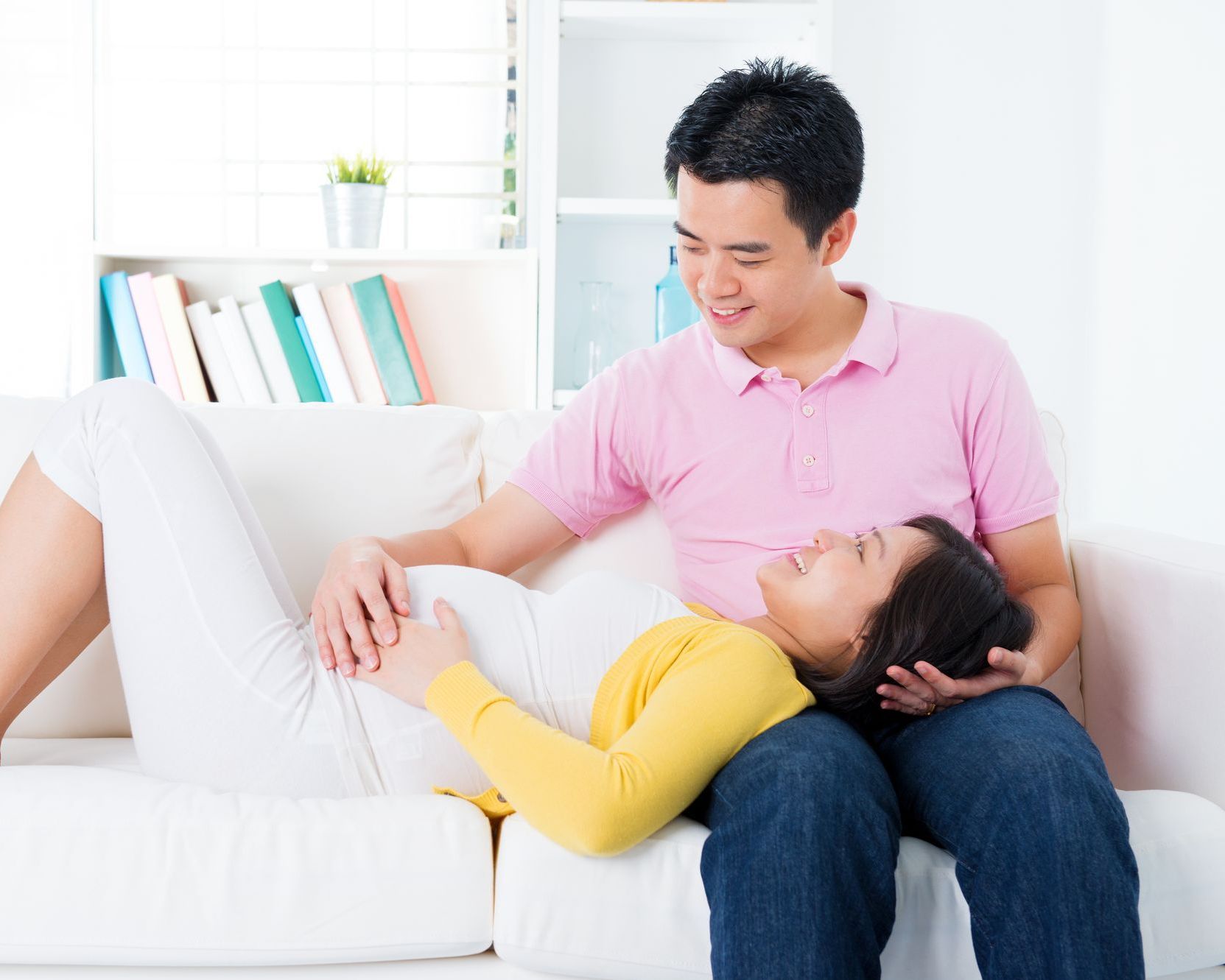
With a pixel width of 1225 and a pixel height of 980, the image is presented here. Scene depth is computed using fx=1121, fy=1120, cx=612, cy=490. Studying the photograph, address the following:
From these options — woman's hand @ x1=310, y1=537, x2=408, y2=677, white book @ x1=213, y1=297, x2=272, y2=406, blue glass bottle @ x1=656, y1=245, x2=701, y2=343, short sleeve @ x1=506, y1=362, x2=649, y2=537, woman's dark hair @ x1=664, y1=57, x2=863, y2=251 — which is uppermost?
woman's dark hair @ x1=664, y1=57, x2=863, y2=251

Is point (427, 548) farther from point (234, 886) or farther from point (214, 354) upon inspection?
point (214, 354)

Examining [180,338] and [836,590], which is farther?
[180,338]

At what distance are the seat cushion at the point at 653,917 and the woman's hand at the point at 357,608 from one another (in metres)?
0.28

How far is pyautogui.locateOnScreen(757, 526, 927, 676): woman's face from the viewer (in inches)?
50.7

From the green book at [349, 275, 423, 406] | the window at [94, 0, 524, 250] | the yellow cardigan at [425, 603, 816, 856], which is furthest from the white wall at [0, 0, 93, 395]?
the yellow cardigan at [425, 603, 816, 856]

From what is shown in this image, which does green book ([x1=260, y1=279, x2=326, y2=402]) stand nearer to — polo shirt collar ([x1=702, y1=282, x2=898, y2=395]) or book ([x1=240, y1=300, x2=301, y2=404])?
book ([x1=240, y1=300, x2=301, y2=404])

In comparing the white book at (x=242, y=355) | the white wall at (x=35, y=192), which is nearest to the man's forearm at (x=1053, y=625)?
the white book at (x=242, y=355)

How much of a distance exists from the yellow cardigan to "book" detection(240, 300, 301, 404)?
1.52 metres

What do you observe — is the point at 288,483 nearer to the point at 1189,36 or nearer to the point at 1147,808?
the point at 1147,808

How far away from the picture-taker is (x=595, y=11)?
250cm

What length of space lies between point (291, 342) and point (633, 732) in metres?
1.71

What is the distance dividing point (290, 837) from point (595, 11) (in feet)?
6.54

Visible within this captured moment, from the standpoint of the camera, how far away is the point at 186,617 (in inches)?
48.3

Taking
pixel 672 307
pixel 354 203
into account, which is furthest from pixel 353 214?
pixel 672 307
